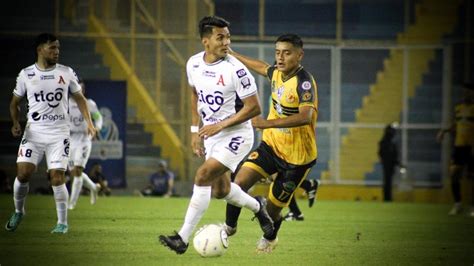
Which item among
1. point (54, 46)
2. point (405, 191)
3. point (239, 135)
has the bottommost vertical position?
point (405, 191)

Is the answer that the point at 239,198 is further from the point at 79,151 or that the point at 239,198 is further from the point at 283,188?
the point at 79,151

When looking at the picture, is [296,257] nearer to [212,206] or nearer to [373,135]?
[212,206]

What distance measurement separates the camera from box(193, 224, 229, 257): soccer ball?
36.9 feet

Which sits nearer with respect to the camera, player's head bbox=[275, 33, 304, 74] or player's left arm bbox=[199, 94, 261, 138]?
player's left arm bbox=[199, 94, 261, 138]

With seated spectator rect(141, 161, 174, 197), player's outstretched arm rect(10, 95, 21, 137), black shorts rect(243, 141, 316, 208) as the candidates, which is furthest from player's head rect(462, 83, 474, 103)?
player's outstretched arm rect(10, 95, 21, 137)

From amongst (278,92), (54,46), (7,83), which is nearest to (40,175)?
(7,83)

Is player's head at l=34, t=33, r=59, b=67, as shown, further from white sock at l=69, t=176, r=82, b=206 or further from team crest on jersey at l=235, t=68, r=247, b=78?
white sock at l=69, t=176, r=82, b=206

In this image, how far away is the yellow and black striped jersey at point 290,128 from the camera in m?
12.3

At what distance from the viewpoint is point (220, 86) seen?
37.2ft

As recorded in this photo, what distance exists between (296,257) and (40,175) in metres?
16.2

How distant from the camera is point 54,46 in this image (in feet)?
45.7

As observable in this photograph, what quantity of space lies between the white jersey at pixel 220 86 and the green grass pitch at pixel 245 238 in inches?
60.0

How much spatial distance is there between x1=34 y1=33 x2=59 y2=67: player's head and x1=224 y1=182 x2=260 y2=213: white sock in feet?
11.3

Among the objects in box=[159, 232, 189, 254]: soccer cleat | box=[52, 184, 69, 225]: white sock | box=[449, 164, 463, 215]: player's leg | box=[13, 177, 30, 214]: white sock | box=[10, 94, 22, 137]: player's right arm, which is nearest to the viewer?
box=[159, 232, 189, 254]: soccer cleat
